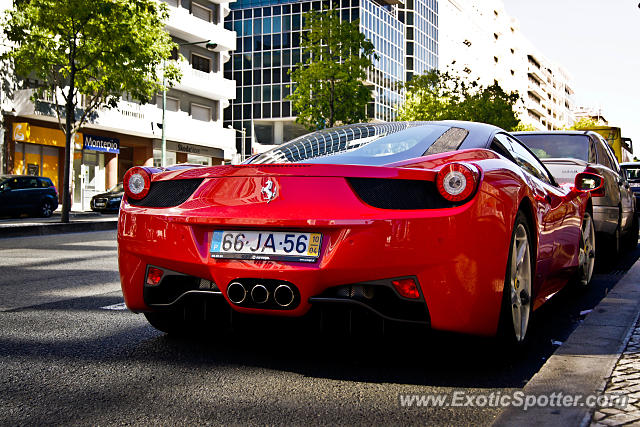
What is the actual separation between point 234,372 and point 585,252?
4102mm

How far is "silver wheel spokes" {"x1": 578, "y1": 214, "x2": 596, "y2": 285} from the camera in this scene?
20.8 feet

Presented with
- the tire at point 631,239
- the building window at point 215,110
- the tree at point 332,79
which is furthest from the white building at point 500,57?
the tire at point 631,239

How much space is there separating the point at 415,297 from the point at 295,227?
62 cm

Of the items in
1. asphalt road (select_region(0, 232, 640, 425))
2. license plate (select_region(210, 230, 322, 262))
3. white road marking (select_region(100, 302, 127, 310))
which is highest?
license plate (select_region(210, 230, 322, 262))

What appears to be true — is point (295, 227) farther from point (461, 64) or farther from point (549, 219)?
point (461, 64)

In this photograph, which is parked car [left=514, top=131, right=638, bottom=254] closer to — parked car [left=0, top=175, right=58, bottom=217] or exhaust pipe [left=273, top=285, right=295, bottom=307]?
exhaust pipe [left=273, top=285, right=295, bottom=307]

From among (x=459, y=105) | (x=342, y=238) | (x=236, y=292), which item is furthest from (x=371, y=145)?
(x=459, y=105)

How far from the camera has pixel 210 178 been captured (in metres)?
3.68

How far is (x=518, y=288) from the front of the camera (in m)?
3.87

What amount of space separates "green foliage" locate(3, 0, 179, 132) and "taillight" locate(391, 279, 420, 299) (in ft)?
60.9

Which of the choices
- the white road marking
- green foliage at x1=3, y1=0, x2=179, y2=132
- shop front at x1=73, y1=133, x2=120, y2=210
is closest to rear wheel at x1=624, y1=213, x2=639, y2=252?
the white road marking

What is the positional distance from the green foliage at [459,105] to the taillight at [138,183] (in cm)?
4428

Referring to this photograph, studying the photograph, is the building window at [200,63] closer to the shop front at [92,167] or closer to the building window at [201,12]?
the building window at [201,12]

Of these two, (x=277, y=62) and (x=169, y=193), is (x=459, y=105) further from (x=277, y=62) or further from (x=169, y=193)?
(x=169, y=193)
